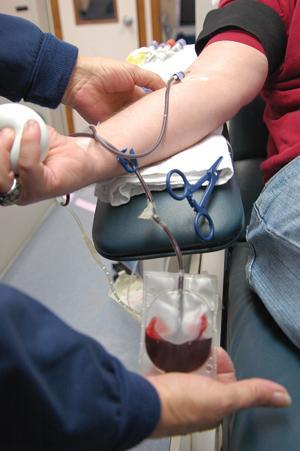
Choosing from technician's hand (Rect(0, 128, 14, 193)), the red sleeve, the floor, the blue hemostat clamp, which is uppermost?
the red sleeve

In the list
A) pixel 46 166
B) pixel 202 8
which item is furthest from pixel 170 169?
pixel 202 8

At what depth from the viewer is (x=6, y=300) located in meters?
0.34

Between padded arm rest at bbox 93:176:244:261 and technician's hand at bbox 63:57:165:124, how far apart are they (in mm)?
266

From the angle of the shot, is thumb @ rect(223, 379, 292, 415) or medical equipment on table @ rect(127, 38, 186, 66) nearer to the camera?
thumb @ rect(223, 379, 292, 415)

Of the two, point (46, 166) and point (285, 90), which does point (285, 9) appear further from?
point (46, 166)

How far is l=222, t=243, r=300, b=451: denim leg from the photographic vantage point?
20.3 inches

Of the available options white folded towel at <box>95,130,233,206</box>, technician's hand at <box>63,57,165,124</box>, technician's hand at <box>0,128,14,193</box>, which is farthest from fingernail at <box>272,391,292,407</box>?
Answer: technician's hand at <box>63,57,165,124</box>

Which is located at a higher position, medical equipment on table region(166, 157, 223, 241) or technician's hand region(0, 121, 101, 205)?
technician's hand region(0, 121, 101, 205)

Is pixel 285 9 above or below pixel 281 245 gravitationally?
above

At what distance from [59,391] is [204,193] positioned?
32 centimetres

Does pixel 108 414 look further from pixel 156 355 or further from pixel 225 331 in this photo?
pixel 225 331

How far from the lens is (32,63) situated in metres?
0.68

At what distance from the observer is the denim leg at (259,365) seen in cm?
52

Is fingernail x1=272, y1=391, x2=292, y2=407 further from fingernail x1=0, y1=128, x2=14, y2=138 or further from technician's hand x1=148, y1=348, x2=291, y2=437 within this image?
fingernail x1=0, y1=128, x2=14, y2=138
